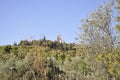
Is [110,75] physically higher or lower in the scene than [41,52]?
lower

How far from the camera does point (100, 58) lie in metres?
19.9

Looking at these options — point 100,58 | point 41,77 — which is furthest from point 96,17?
point 41,77

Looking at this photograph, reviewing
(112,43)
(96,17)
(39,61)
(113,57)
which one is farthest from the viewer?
(96,17)

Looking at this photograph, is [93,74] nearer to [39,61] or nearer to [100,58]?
Answer: [100,58]

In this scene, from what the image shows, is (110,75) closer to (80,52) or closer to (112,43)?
(112,43)

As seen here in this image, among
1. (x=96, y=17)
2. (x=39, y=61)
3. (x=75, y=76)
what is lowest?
(x=75, y=76)

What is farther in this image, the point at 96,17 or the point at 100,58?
the point at 96,17

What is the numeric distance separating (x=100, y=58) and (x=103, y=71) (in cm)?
114

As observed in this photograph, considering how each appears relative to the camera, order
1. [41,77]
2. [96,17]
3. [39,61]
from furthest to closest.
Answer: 1. [96,17]
2. [41,77]
3. [39,61]

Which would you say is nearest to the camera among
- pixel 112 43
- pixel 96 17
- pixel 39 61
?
pixel 39 61

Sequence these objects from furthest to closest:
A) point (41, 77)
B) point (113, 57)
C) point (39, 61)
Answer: point (113, 57), point (41, 77), point (39, 61)

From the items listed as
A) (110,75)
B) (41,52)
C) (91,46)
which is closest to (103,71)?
(110,75)

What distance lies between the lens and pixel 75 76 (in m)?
22.0

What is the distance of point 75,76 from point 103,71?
96.8 inches
